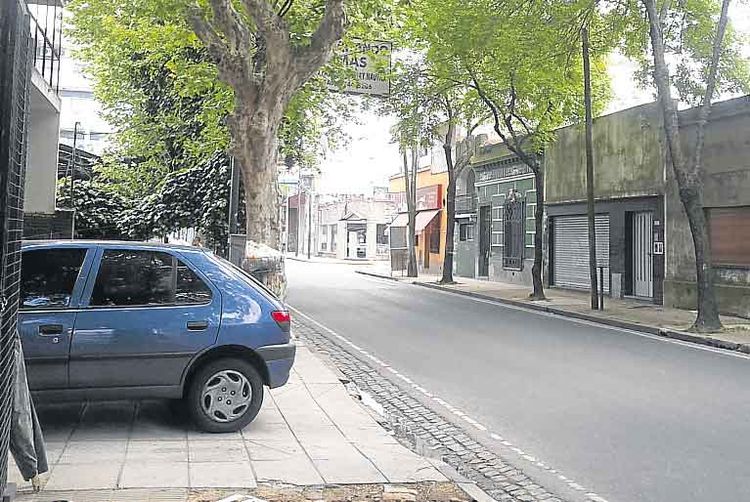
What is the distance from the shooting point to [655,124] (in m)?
20.7

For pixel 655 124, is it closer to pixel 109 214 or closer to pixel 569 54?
pixel 569 54

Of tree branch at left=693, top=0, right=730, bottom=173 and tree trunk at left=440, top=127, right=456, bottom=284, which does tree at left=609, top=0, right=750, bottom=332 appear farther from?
tree trunk at left=440, top=127, right=456, bottom=284

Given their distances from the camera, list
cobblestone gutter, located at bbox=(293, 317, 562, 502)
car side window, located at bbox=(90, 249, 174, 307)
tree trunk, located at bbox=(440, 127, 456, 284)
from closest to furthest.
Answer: cobblestone gutter, located at bbox=(293, 317, 562, 502) → car side window, located at bbox=(90, 249, 174, 307) → tree trunk, located at bbox=(440, 127, 456, 284)

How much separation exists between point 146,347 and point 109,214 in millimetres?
18868

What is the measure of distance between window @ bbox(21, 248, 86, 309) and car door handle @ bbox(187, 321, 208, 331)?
3.28ft

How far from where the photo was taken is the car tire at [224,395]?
6562mm

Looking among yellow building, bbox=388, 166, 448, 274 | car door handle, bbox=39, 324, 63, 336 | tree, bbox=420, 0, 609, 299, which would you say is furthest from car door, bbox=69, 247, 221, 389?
yellow building, bbox=388, 166, 448, 274

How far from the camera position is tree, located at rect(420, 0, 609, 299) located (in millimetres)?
17562

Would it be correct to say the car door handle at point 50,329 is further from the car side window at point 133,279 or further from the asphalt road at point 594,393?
the asphalt road at point 594,393

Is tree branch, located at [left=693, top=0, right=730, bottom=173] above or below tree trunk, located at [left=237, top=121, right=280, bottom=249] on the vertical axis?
above

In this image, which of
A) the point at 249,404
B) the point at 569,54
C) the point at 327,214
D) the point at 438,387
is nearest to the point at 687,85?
the point at 569,54

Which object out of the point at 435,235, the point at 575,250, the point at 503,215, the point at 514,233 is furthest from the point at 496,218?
the point at 435,235

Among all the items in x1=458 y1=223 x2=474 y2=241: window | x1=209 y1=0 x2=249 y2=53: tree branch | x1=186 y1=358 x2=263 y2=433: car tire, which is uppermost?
x1=209 y1=0 x2=249 y2=53: tree branch

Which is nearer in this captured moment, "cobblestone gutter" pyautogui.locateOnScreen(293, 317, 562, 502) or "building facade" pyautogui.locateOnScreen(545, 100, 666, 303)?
"cobblestone gutter" pyautogui.locateOnScreen(293, 317, 562, 502)
